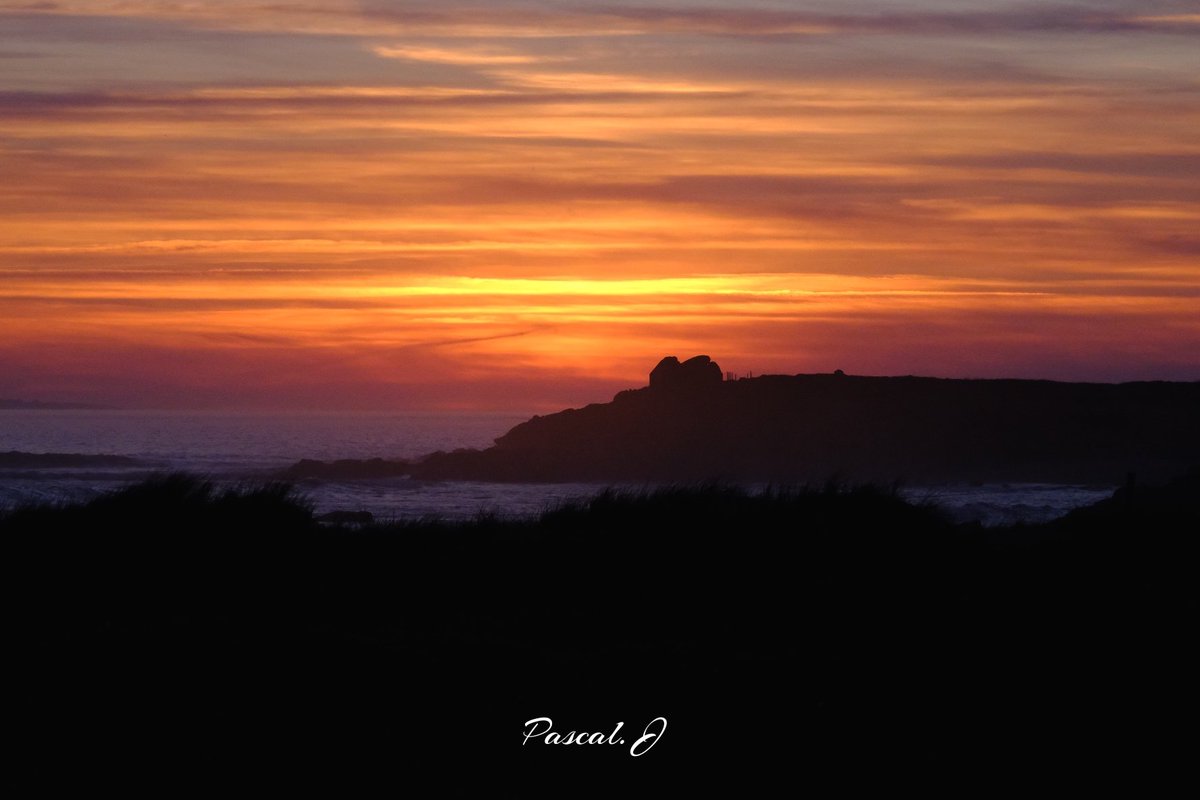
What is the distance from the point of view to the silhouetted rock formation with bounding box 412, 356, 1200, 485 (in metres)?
67.9

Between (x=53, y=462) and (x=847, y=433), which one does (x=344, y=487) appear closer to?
(x=53, y=462)

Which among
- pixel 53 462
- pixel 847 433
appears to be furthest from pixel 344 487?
pixel 847 433

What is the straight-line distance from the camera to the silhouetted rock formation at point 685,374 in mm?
84438

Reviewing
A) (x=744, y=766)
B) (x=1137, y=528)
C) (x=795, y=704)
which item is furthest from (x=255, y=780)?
(x=1137, y=528)

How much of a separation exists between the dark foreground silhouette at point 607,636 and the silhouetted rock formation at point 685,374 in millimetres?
65929

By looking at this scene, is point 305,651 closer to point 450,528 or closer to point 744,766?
point 744,766

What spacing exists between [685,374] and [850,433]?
1341 centimetres

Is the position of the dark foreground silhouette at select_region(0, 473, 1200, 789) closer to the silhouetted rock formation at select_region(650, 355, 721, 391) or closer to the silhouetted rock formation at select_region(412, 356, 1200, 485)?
the silhouetted rock formation at select_region(412, 356, 1200, 485)

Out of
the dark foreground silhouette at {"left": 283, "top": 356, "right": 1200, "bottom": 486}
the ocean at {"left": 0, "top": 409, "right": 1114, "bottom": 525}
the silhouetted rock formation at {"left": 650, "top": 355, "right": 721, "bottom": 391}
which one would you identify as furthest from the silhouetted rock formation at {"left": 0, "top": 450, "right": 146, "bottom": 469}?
the silhouetted rock formation at {"left": 650, "top": 355, "right": 721, "bottom": 391}

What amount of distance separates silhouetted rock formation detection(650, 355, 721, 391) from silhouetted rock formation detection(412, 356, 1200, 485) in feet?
0.37

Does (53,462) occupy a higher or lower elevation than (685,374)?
lower

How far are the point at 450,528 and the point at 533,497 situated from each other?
33030 millimetres

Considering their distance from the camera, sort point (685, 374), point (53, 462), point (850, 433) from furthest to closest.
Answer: point (685, 374)
point (850, 433)
point (53, 462)

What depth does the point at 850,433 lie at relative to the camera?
76688mm
